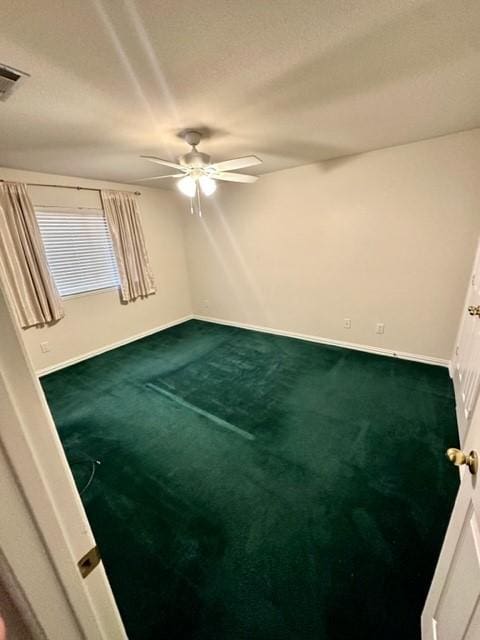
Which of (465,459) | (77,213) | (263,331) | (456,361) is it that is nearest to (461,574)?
(465,459)

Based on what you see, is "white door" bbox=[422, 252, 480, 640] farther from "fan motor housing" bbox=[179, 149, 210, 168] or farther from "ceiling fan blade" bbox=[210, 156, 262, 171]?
"fan motor housing" bbox=[179, 149, 210, 168]

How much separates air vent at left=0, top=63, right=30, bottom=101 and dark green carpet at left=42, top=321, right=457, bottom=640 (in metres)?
2.32

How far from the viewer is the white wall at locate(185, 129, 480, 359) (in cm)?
252

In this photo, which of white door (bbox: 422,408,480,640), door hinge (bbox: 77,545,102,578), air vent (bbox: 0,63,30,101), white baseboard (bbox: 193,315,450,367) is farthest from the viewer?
white baseboard (bbox: 193,315,450,367)

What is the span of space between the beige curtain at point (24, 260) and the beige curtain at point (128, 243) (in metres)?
0.89

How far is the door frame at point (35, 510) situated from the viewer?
41cm

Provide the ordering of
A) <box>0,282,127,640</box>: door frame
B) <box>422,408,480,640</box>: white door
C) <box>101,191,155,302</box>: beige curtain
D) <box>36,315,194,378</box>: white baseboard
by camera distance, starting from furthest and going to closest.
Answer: <box>101,191,155,302</box>: beige curtain → <box>36,315,194,378</box>: white baseboard → <box>422,408,480,640</box>: white door → <box>0,282,127,640</box>: door frame

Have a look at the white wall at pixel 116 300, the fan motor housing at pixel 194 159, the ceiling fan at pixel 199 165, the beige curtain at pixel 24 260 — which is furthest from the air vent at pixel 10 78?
the white wall at pixel 116 300

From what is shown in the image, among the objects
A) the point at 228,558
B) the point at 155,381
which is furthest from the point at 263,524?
the point at 155,381

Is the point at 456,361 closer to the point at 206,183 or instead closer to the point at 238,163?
the point at 238,163

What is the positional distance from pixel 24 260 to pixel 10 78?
6.94ft

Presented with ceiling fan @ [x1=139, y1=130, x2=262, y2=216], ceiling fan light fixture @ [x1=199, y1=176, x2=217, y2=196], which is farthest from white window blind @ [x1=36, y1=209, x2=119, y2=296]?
ceiling fan light fixture @ [x1=199, y1=176, x2=217, y2=196]

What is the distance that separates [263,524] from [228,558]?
0.24 metres

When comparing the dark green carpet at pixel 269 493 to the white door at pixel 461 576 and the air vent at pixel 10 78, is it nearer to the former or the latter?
the white door at pixel 461 576
